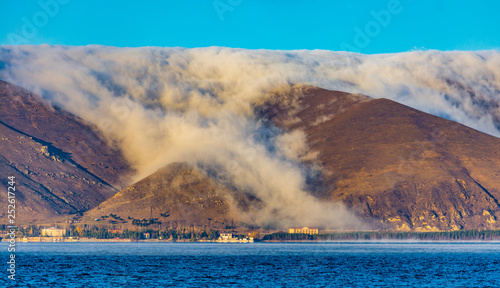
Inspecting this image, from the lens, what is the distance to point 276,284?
13125cm

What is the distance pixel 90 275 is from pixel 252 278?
3413 centimetres

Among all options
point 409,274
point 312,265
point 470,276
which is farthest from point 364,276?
point 312,265

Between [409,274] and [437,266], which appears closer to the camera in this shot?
[409,274]

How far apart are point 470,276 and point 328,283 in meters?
36.0

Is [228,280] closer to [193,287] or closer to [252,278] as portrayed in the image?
[252,278]

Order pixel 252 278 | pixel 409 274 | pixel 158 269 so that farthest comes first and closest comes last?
pixel 158 269 → pixel 409 274 → pixel 252 278

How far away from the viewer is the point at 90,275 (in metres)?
148

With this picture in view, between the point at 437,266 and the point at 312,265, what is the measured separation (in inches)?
1271

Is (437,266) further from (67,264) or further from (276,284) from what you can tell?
(67,264)

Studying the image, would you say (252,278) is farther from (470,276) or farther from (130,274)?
(470,276)

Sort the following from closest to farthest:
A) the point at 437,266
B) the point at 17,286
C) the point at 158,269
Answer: the point at 17,286 → the point at 158,269 → the point at 437,266

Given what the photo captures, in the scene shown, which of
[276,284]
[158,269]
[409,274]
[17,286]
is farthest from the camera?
[158,269]

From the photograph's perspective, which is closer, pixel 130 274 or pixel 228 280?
pixel 228 280

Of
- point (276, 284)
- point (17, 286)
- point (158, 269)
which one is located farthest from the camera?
point (158, 269)
